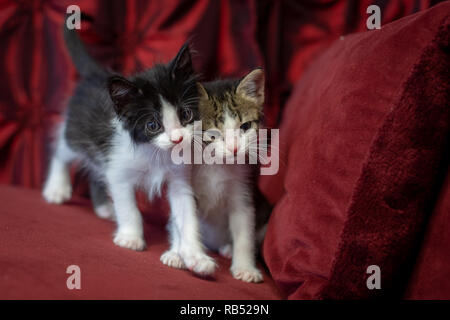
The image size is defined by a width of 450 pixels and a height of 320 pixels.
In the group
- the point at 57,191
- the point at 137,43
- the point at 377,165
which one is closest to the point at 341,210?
the point at 377,165

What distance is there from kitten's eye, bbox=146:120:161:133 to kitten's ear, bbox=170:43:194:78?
0.14 m

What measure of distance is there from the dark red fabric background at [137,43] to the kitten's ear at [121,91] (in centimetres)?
63

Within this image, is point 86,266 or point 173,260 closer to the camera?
point 86,266

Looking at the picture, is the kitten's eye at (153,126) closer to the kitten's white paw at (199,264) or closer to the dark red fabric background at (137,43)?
the kitten's white paw at (199,264)

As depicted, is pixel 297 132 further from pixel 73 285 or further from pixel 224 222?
pixel 73 285

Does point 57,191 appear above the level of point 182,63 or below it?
below

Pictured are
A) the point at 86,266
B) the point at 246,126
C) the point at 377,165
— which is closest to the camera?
the point at 377,165

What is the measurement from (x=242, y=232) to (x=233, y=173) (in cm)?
17

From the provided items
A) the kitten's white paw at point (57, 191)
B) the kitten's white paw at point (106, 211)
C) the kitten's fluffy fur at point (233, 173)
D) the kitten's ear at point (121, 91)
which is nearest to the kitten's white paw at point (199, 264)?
the kitten's fluffy fur at point (233, 173)

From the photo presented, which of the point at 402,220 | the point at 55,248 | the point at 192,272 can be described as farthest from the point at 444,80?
the point at 55,248

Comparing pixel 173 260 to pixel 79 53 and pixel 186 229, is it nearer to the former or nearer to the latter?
pixel 186 229

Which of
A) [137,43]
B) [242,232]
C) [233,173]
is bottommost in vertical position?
[242,232]

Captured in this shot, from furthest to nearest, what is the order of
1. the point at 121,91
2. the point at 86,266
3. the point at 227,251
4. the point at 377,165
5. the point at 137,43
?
1. the point at 137,43
2. the point at 227,251
3. the point at 121,91
4. the point at 86,266
5. the point at 377,165

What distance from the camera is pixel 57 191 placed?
60.5 inches
